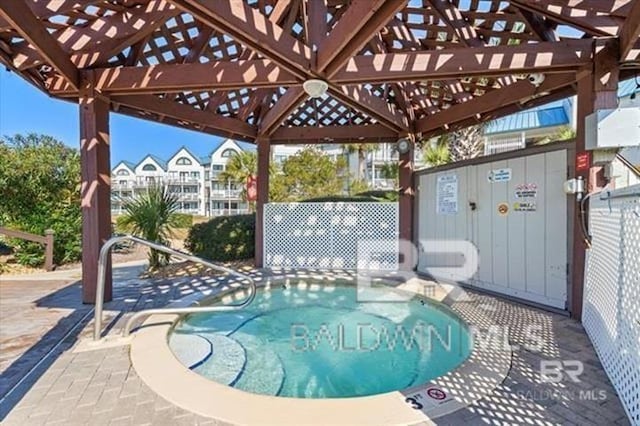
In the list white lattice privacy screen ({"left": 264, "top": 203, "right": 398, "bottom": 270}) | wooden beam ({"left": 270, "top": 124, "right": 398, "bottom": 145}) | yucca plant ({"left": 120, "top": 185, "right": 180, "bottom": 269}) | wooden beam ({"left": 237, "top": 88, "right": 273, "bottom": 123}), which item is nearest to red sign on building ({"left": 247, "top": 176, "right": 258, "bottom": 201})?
white lattice privacy screen ({"left": 264, "top": 203, "right": 398, "bottom": 270})

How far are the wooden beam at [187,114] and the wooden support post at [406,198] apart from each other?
11.1 feet

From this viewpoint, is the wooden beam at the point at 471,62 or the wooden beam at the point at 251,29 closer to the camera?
the wooden beam at the point at 251,29

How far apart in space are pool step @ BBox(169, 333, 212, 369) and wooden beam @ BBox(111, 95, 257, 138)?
142 inches

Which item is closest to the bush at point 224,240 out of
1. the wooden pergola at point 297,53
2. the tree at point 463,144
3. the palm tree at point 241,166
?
the wooden pergola at point 297,53

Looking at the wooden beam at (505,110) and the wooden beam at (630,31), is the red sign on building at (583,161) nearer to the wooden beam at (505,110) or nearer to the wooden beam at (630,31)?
the wooden beam at (630,31)

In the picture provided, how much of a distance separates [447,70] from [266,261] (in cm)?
561

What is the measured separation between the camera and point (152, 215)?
22.8ft

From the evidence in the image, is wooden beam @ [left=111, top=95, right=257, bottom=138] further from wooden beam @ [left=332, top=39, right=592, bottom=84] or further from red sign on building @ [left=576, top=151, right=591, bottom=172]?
red sign on building @ [left=576, top=151, right=591, bottom=172]

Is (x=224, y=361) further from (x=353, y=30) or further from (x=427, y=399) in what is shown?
(x=353, y=30)

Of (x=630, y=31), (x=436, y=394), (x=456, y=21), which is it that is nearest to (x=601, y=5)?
(x=630, y=31)

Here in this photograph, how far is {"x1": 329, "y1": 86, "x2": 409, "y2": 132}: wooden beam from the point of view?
16.9 ft

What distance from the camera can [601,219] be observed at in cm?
348

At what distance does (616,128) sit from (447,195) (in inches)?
121

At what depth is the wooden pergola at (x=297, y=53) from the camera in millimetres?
3369
